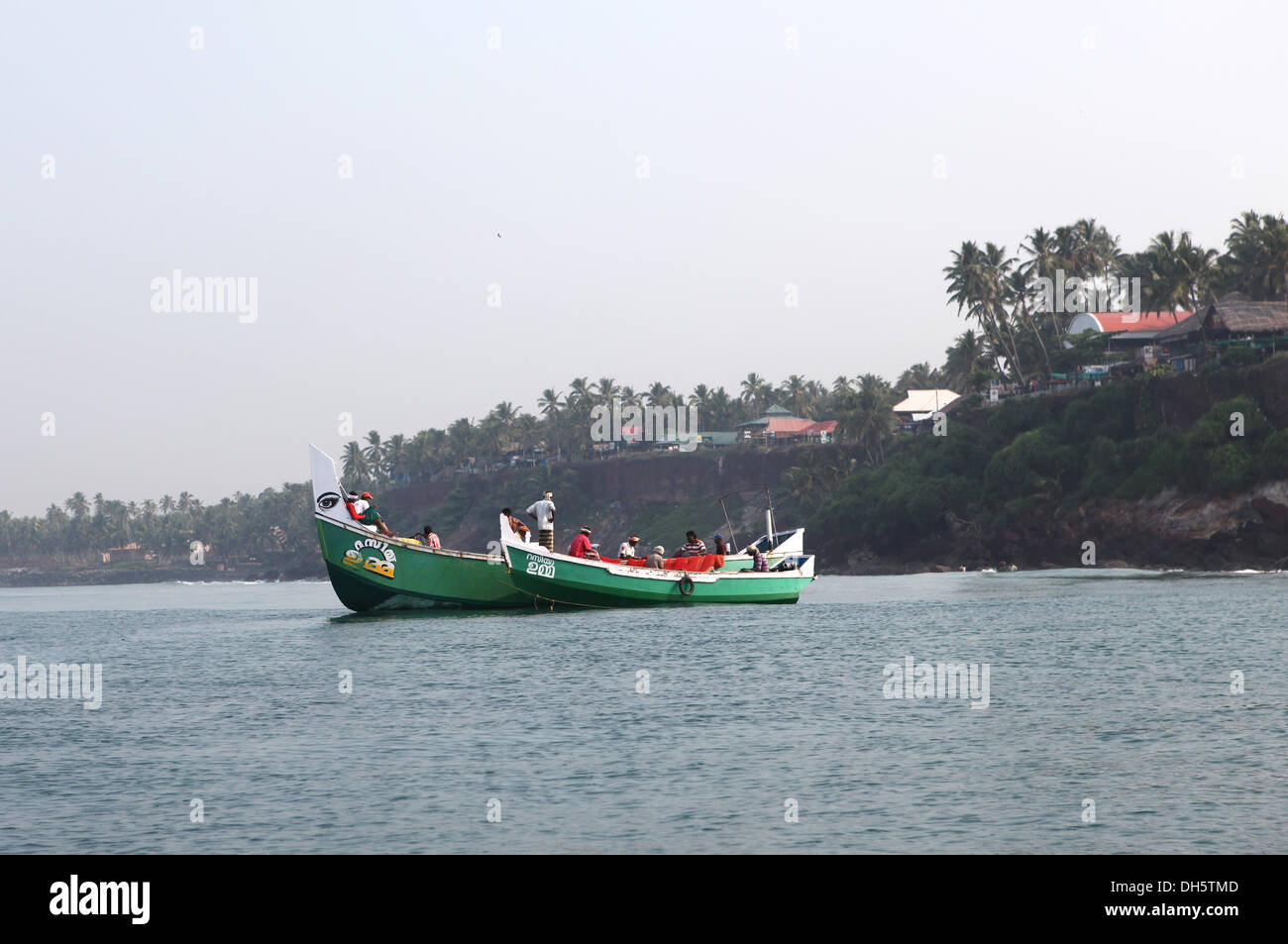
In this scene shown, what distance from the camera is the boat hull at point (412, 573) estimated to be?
43.7 metres

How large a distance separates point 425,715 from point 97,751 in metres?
5.45

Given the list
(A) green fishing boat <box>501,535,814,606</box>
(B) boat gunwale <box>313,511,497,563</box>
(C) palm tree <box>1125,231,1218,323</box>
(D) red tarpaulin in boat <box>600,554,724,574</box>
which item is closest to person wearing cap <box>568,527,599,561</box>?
(A) green fishing boat <box>501,535,814,606</box>

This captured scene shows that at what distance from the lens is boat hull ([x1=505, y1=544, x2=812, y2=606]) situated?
141ft

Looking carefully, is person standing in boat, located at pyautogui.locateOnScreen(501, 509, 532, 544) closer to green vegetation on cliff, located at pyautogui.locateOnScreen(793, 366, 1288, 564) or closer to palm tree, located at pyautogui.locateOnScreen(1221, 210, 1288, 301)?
green vegetation on cliff, located at pyautogui.locateOnScreen(793, 366, 1288, 564)

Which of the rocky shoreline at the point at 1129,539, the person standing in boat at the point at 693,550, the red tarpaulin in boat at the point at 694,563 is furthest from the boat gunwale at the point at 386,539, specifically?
the rocky shoreline at the point at 1129,539

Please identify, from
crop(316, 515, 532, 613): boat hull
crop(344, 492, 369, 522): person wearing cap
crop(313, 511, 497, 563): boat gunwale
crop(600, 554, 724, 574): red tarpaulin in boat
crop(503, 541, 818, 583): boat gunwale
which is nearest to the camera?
crop(503, 541, 818, 583): boat gunwale

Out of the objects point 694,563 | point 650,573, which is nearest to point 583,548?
point 650,573

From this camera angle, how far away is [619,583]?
146ft

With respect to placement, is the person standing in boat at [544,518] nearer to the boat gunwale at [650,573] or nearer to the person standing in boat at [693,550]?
the boat gunwale at [650,573]

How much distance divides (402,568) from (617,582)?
7.33 metres

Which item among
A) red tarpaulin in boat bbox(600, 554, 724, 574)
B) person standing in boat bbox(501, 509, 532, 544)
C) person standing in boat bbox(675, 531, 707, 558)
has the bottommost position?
red tarpaulin in boat bbox(600, 554, 724, 574)

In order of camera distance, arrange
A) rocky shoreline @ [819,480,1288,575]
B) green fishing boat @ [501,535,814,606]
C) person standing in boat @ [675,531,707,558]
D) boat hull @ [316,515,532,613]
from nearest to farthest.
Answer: green fishing boat @ [501,535,814,606] → boat hull @ [316,515,532,613] → person standing in boat @ [675,531,707,558] → rocky shoreline @ [819,480,1288,575]

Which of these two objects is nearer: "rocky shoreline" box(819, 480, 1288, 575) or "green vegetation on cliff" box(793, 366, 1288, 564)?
"rocky shoreline" box(819, 480, 1288, 575)
